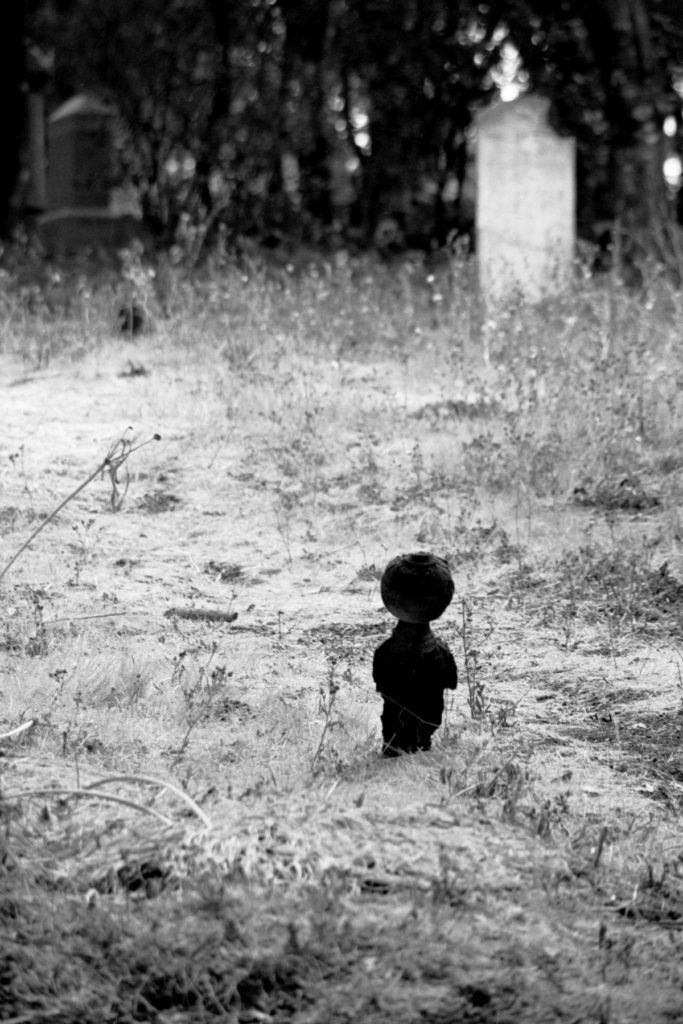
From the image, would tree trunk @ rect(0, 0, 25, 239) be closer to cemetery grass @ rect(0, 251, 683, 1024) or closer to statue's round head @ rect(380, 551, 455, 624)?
cemetery grass @ rect(0, 251, 683, 1024)

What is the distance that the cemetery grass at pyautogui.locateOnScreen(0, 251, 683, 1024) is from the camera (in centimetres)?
318

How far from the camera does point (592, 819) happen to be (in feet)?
13.3

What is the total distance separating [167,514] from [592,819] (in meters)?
3.14

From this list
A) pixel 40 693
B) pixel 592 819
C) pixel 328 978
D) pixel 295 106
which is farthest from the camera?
pixel 295 106

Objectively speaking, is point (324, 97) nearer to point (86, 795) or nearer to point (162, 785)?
point (162, 785)

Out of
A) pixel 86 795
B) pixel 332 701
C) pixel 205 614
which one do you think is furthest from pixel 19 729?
pixel 205 614

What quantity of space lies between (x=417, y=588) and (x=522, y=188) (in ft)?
22.9

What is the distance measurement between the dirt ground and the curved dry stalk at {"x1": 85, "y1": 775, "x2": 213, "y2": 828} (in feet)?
0.13

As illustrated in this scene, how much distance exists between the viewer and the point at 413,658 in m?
4.12

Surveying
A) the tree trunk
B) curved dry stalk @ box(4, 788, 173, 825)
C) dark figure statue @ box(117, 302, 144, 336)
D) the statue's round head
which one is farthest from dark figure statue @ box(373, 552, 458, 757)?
the tree trunk

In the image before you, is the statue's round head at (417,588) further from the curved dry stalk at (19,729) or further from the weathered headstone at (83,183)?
the weathered headstone at (83,183)

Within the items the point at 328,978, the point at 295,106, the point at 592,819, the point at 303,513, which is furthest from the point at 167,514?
the point at 295,106

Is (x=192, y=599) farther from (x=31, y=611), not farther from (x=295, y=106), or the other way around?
(x=295, y=106)

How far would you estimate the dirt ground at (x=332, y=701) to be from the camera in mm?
3254
